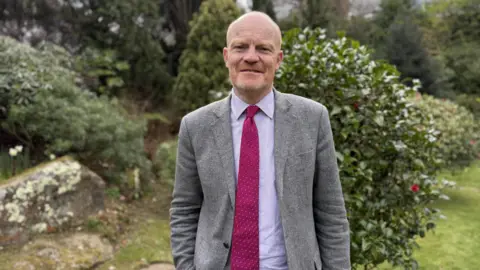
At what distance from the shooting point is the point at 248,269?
178 cm

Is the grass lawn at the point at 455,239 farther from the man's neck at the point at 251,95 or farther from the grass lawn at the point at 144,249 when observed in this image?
the grass lawn at the point at 144,249

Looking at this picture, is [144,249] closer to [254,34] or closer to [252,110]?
[252,110]

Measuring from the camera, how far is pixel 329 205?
1.91 m

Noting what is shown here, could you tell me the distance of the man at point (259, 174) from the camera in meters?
1.80

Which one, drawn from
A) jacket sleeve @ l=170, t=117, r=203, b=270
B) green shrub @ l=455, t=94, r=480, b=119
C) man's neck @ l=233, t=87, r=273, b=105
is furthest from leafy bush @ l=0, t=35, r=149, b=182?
green shrub @ l=455, t=94, r=480, b=119

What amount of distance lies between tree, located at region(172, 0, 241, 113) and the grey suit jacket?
6.99m

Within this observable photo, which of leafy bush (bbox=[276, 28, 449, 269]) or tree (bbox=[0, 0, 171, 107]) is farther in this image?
tree (bbox=[0, 0, 171, 107])

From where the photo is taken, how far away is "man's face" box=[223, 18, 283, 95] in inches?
70.5

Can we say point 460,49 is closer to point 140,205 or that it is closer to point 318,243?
point 140,205

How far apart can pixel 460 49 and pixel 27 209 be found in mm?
20065

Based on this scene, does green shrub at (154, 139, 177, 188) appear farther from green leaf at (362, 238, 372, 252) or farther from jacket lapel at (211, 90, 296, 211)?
jacket lapel at (211, 90, 296, 211)

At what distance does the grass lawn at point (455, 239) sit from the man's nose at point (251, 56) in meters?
2.93

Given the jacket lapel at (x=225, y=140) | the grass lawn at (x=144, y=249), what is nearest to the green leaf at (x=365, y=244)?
the jacket lapel at (x=225, y=140)

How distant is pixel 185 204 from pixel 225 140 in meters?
0.41
